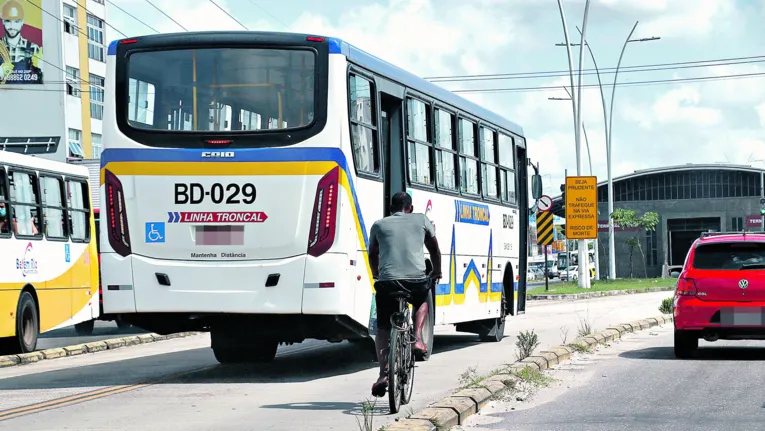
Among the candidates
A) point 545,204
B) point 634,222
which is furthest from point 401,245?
point 634,222

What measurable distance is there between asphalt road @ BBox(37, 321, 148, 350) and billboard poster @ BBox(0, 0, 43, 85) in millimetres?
42794

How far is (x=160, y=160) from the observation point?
1313cm

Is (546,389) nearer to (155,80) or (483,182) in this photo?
(155,80)

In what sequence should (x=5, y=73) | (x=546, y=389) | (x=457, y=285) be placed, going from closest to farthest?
(x=546, y=389), (x=457, y=285), (x=5, y=73)

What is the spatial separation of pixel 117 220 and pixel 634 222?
263 ft

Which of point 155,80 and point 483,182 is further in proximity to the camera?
point 483,182

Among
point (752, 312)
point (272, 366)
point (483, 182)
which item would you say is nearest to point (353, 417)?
point (272, 366)

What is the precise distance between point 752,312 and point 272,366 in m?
5.66

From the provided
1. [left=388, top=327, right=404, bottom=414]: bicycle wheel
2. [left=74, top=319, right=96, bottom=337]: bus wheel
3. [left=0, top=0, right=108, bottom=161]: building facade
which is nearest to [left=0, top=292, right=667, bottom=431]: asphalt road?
[left=388, top=327, right=404, bottom=414]: bicycle wheel

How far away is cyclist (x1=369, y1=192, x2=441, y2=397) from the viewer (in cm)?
1051

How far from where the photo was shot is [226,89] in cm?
1315

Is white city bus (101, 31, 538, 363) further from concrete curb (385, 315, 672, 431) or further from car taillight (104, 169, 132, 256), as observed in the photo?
concrete curb (385, 315, 672, 431)

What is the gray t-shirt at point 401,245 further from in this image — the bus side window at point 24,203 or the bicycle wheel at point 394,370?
the bus side window at point 24,203

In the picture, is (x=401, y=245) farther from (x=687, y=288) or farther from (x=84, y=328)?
Result: (x=84, y=328)
